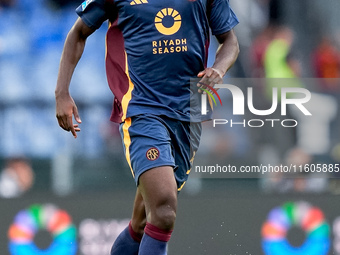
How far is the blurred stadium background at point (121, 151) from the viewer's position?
6242mm

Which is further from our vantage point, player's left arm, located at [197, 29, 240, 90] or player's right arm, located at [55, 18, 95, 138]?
player's right arm, located at [55, 18, 95, 138]

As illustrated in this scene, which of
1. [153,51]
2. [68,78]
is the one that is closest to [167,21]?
[153,51]

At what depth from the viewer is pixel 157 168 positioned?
4098 mm

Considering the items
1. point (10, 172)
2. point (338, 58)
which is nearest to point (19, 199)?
point (10, 172)

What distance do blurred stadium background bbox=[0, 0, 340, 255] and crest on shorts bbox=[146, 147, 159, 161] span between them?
220 centimetres

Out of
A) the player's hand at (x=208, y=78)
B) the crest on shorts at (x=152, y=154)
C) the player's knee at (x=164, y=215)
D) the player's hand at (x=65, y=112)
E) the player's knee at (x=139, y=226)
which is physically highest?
the player's hand at (x=208, y=78)

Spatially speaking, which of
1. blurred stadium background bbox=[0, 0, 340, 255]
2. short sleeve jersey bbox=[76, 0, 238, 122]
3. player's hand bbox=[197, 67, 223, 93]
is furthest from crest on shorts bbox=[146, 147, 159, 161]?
blurred stadium background bbox=[0, 0, 340, 255]

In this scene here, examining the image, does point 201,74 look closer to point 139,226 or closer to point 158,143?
point 158,143

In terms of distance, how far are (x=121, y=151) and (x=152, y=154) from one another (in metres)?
2.34

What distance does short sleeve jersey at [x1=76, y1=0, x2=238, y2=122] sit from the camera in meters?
4.34

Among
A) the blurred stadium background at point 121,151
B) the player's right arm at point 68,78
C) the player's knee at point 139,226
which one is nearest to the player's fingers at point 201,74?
the player's right arm at point 68,78

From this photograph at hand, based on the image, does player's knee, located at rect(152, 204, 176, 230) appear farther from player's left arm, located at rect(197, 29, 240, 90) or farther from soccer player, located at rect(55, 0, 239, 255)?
player's left arm, located at rect(197, 29, 240, 90)

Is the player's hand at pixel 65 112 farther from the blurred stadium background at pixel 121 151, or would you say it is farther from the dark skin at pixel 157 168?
the blurred stadium background at pixel 121 151

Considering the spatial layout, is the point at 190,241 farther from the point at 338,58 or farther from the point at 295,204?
the point at 338,58
